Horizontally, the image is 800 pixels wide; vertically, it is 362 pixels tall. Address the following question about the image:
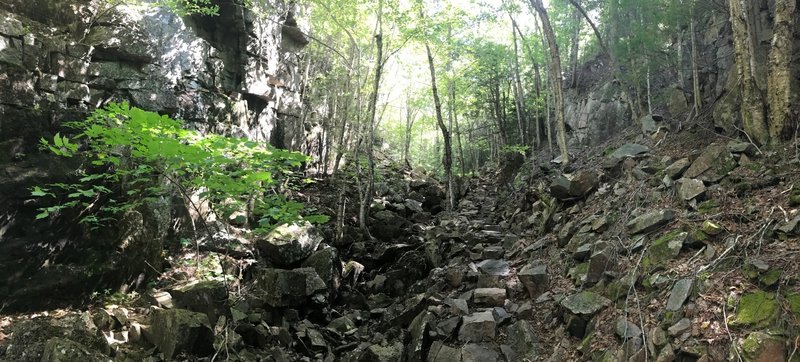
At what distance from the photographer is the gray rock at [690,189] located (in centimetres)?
591

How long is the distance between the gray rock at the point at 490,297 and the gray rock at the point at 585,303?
138 cm

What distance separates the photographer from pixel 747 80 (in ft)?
21.7

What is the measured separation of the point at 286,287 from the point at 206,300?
202cm

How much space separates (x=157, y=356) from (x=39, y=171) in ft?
12.6

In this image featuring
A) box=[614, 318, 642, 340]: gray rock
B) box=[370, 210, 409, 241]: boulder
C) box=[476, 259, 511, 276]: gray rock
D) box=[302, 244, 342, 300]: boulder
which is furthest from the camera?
box=[370, 210, 409, 241]: boulder

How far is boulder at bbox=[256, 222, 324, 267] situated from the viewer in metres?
9.33

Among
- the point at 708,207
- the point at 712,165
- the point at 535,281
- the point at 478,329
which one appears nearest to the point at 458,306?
the point at 478,329

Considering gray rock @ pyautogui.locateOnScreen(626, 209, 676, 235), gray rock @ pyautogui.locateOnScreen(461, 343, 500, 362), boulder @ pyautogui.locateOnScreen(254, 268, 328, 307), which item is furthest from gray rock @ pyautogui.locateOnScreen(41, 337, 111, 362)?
gray rock @ pyautogui.locateOnScreen(626, 209, 676, 235)

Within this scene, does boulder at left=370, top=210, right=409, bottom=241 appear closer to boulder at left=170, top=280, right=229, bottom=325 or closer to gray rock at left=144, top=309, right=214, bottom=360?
boulder at left=170, top=280, right=229, bottom=325

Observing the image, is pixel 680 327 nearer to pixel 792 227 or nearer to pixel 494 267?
pixel 792 227

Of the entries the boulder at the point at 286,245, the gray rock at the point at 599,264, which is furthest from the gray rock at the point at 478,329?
the boulder at the point at 286,245

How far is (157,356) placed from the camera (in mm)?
5387

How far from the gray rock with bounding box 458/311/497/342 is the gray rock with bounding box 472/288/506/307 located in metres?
0.63

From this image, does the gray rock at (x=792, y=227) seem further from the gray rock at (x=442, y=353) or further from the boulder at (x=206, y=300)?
the boulder at (x=206, y=300)
